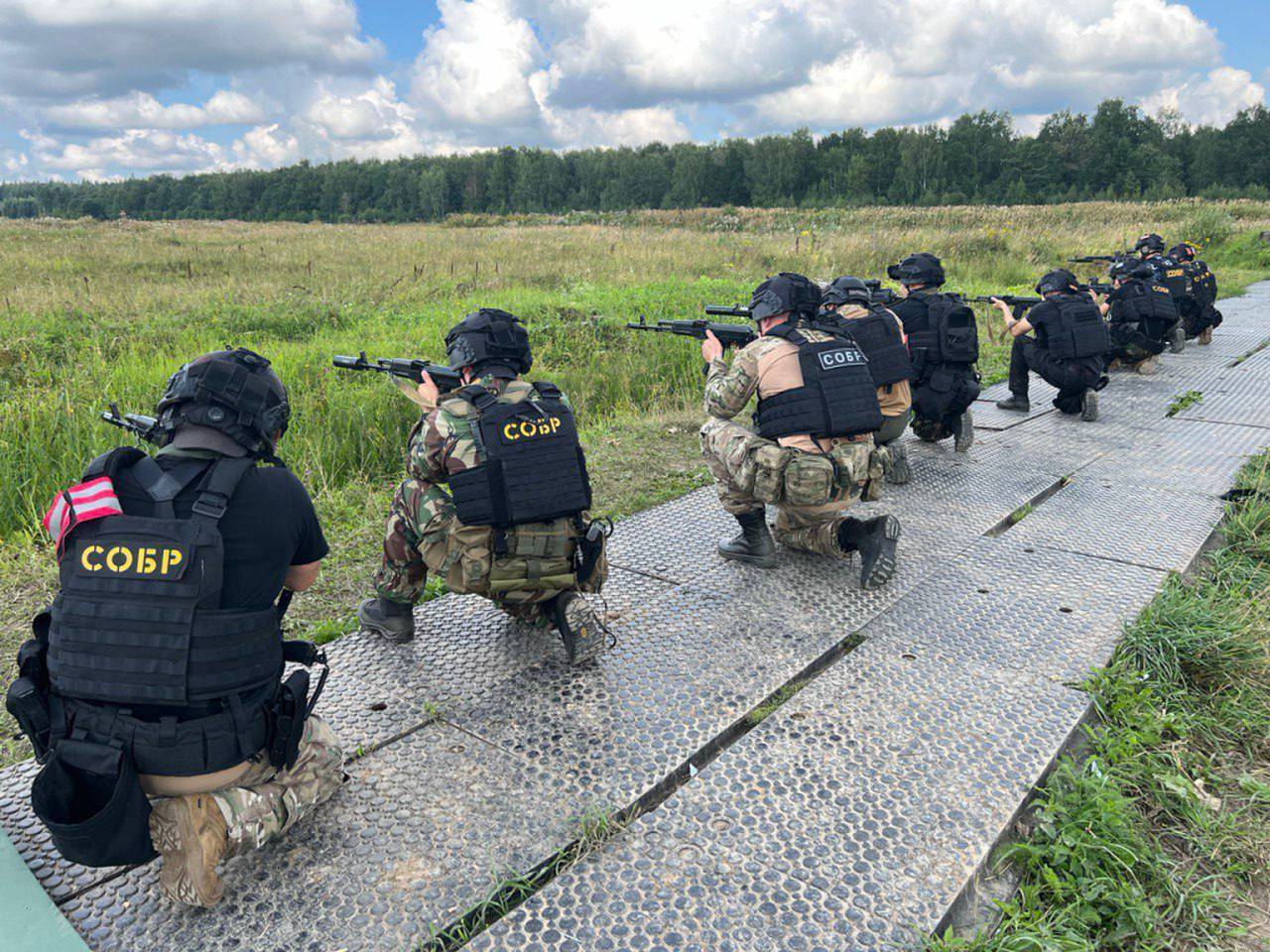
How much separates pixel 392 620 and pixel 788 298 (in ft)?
7.44

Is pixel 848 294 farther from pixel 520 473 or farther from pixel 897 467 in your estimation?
pixel 520 473

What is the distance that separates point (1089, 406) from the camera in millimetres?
6551

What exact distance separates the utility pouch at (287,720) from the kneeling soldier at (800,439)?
2.24m

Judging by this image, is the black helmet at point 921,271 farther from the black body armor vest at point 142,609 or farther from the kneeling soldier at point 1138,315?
the black body armor vest at point 142,609

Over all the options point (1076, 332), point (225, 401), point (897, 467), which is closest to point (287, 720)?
point (225, 401)

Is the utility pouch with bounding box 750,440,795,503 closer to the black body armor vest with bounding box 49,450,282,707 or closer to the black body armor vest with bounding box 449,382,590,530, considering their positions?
the black body armor vest with bounding box 449,382,590,530

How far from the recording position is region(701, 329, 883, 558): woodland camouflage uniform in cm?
378

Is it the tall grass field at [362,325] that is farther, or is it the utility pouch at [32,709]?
the tall grass field at [362,325]

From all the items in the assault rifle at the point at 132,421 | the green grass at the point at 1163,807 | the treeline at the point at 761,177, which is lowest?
the green grass at the point at 1163,807

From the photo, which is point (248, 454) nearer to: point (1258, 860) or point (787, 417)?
point (787, 417)

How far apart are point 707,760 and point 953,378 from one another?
12.8 feet

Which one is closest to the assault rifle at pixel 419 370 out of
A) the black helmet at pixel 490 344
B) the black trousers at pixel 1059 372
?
the black helmet at pixel 490 344

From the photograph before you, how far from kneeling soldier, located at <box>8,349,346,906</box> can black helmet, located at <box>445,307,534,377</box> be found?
3.20 ft

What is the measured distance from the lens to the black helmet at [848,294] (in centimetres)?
521
